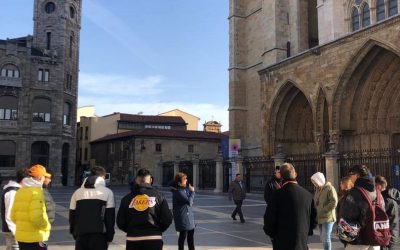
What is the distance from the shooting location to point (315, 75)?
25.0m

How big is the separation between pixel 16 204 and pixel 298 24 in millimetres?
28850

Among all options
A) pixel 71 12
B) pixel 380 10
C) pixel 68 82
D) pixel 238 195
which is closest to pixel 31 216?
pixel 238 195

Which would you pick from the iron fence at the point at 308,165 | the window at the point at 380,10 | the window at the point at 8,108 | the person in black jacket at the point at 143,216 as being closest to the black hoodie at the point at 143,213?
the person in black jacket at the point at 143,216

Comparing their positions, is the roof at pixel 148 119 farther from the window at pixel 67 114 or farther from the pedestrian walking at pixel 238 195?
the pedestrian walking at pixel 238 195

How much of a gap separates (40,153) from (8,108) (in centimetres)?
509

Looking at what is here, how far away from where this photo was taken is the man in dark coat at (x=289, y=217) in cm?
458

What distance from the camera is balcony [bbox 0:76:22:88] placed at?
41438 millimetres

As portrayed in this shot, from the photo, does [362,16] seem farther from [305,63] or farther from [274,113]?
[274,113]

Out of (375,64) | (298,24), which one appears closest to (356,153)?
(375,64)

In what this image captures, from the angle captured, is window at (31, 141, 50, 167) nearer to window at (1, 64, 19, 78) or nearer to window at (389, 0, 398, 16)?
window at (1, 64, 19, 78)

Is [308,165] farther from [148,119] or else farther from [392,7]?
[148,119]

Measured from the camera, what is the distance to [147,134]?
44.2m

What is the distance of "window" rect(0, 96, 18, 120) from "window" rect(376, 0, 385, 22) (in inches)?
1271

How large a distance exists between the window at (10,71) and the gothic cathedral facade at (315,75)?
20482mm
